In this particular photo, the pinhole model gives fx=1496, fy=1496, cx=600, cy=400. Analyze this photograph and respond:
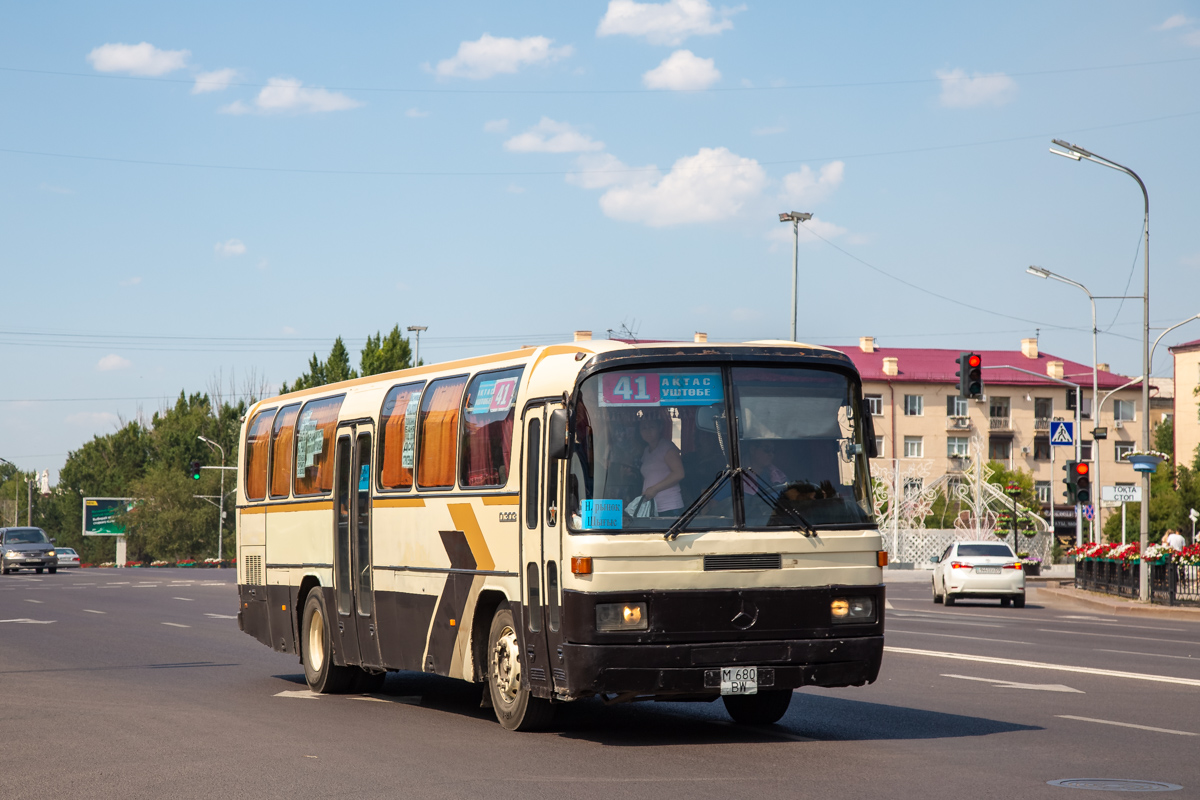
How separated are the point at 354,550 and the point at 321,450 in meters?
1.44

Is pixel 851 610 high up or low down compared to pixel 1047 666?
up

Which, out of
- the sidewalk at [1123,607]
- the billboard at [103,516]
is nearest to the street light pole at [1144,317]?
the sidewalk at [1123,607]

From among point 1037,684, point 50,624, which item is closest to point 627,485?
point 1037,684

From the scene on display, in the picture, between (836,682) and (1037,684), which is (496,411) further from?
(1037,684)

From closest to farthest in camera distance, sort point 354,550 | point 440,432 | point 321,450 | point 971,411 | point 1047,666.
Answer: point 440,432, point 354,550, point 321,450, point 1047,666, point 971,411

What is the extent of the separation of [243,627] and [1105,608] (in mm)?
22424

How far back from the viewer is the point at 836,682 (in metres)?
10.3

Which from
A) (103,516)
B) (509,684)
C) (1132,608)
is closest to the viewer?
(509,684)

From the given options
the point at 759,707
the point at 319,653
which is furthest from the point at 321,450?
the point at 759,707

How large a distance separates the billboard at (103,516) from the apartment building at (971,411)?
61.4 m

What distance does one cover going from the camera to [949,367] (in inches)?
4237

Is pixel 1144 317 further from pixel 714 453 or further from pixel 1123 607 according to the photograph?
pixel 714 453

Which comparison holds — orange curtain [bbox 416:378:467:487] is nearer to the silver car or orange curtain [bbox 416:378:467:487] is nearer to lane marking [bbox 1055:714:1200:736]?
lane marking [bbox 1055:714:1200:736]

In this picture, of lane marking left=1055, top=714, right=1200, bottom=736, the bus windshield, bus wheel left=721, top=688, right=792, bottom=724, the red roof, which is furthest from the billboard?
the bus windshield
